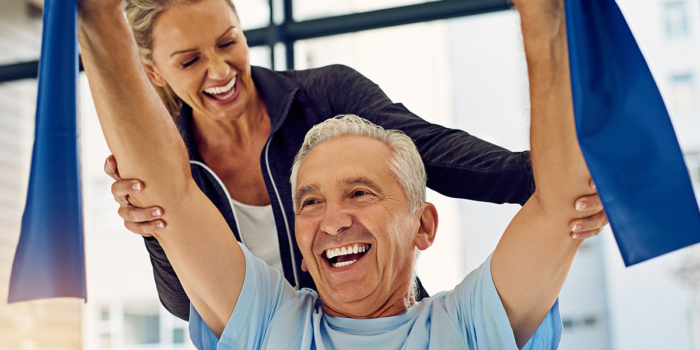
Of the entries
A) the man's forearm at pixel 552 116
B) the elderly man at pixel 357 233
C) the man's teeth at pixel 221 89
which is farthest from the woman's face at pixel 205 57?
the man's forearm at pixel 552 116

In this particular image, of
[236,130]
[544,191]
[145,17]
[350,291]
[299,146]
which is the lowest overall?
[350,291]

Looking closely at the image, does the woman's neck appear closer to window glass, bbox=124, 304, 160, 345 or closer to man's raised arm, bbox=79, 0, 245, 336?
man's raised arm, bbox=79, 0, 245, 336

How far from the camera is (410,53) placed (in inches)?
195

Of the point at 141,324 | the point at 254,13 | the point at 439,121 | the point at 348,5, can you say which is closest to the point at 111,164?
the point at 439,121

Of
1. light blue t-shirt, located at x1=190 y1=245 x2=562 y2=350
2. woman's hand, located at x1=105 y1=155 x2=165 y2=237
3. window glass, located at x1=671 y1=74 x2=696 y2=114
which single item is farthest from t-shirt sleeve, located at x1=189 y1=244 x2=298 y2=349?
window glass, located at x1=671 y1=74 x2=696 y2=114

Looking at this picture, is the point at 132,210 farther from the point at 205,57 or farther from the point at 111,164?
the point at 205,57

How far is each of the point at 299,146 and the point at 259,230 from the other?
27 centimetres

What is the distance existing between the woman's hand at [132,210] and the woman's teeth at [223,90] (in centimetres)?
61

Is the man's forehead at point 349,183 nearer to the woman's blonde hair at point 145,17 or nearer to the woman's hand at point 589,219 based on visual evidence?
the woman's hand at point 589,219

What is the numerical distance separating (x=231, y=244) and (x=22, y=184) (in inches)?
138

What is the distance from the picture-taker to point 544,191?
1221 mm

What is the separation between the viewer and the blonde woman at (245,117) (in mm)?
1764

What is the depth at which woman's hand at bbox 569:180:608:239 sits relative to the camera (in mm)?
1187

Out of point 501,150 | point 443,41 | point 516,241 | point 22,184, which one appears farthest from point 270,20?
point 443,41
